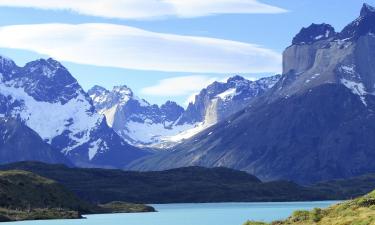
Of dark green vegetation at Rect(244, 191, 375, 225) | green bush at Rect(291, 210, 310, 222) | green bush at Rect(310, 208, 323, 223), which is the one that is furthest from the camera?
green bush at Rect(291, 210, 310, 222)

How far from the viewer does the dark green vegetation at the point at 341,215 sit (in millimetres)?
87594

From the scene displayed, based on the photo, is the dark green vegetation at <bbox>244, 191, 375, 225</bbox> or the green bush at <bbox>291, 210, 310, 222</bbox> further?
the green bush at <bbox>291, 210, 310, 222</bbox>

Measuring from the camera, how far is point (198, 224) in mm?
188125

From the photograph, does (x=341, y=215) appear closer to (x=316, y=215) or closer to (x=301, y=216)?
(x=316, y=215)

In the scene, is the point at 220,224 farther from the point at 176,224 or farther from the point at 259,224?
the point at 259,224

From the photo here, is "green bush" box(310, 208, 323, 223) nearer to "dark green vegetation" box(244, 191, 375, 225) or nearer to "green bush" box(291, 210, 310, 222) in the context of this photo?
"dark green vegetation" box(244, 191, 375, 225)

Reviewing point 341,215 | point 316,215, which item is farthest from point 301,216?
point 341,215

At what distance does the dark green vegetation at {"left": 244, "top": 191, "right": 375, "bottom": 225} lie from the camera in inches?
3449

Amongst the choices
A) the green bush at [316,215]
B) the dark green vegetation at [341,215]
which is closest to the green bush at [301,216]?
the dark green vegetation at [341,215]

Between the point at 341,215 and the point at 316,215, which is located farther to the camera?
the point at 316,215

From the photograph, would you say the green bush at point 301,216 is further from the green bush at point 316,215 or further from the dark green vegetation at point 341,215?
the green bush at point 316,215

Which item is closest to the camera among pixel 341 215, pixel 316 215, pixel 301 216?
pixel 341 215

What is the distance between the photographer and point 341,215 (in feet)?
310

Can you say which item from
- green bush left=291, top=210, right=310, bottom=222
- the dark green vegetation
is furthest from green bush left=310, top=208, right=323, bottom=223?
Answer: green bush left=291, top=210, right=310, bottom=222
